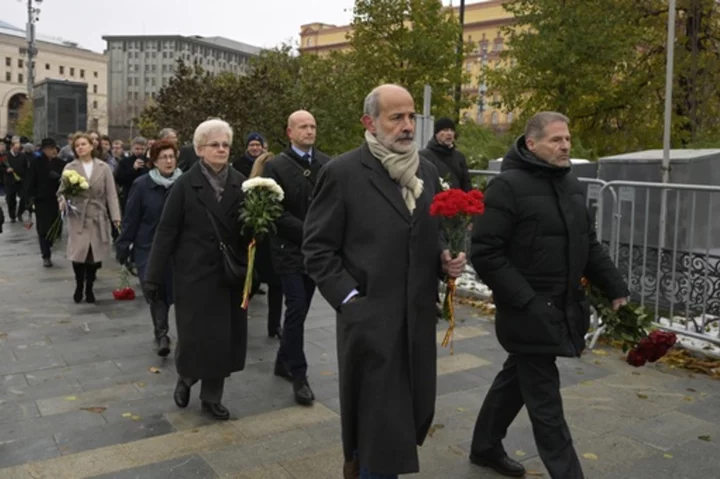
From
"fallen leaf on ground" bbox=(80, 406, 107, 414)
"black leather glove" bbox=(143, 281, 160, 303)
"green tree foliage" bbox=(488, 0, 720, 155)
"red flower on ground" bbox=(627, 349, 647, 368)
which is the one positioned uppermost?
"green tree foliage" bbox=(488, 0, 720, 155)

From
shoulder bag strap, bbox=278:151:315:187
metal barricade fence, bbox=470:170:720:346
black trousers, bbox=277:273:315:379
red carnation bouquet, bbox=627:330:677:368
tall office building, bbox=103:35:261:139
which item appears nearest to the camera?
red carnation bouquet, bbox=627:330:677:368

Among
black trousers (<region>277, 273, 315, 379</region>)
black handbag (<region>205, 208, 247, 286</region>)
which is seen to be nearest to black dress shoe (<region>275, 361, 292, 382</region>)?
black trousers (<region>277, 273, 315, 379</region>)

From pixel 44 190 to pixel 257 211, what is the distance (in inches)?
326

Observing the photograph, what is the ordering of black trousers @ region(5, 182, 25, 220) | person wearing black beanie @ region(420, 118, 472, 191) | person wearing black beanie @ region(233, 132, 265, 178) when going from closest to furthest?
person wearing black beanie @ region(420, 118, 472, 191)
person wearing black beanie @ region(233, 132, 265, 178)
black trousers @ region(5, 182, 25, 220)

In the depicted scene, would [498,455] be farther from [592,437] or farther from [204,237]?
[204,237]

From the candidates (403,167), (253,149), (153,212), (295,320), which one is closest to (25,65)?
(253,149)

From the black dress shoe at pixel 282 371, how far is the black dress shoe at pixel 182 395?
96cm

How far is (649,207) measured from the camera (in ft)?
24.9

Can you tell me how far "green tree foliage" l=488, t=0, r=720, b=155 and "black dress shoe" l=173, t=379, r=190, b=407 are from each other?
1375 cm

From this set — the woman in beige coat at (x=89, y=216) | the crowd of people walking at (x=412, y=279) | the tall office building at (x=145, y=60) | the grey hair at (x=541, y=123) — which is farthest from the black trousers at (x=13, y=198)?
the tall office building at (x=145, y=60)

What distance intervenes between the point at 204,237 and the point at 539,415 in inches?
105

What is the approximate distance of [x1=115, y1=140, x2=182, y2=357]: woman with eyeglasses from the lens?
714cm

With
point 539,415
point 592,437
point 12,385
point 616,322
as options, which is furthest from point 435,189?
point 12,385

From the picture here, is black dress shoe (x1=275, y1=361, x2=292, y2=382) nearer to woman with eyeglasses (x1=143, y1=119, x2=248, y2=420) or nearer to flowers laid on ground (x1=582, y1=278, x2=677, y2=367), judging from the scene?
woman with eyeglasses (x1=143, y1=119, x2=248, y2=420)
